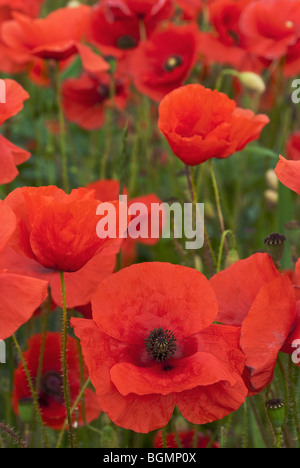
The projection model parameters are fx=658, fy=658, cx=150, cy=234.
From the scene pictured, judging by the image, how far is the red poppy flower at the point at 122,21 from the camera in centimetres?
95

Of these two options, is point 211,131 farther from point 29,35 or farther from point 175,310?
point 29,35

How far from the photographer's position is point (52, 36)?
0.92 m

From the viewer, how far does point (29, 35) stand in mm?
917

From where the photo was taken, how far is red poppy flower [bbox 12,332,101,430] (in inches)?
27.5

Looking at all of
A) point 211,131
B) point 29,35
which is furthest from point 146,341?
point 29,35

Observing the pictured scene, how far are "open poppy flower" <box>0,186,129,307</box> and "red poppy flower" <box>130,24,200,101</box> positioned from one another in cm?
47

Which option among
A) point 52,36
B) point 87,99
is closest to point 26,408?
point 52,36

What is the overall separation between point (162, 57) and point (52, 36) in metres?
0.17

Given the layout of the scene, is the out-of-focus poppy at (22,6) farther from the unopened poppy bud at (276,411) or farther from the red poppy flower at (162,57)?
the unopened poppy bud at (276,411)

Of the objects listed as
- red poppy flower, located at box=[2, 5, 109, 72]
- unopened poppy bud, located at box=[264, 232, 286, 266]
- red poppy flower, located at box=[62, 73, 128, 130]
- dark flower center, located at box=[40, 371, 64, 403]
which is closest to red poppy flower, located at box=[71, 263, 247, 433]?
unopened poppy bud, located at box=[264, 232, 286, 266]

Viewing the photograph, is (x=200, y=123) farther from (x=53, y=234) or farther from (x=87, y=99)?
(x=87, y=99)

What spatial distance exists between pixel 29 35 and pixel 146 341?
568 millimetres

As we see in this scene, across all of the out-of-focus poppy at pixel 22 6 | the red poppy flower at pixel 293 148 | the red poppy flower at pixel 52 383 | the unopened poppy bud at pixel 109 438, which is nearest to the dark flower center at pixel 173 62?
the red poppy flower at pixel 293 148

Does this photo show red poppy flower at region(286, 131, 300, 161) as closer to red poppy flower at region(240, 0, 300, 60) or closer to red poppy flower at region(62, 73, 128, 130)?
red poppy flower at region(240, 0, 300, 60)
